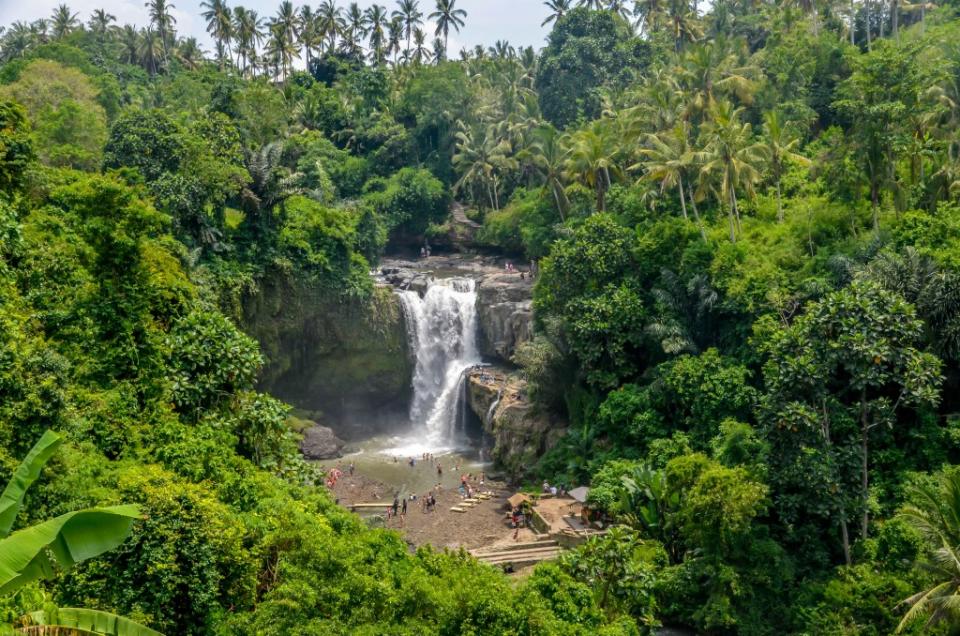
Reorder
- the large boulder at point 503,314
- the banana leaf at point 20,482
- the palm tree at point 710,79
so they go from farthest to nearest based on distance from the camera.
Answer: the palm tree at point 710,79 < the large boulder at point 503,314 < the banana leaf at point 20,482

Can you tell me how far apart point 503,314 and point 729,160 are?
15540 millimetres

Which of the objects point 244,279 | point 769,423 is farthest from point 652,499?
point 244,279

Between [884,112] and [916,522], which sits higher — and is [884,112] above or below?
above

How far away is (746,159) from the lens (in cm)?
3438

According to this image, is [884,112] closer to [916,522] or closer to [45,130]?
[916,522]

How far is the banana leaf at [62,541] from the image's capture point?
8539 millimetres

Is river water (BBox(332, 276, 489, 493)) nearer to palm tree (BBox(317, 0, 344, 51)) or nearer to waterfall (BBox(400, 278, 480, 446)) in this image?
waterfall (BBox(400, 278, 480, 446))

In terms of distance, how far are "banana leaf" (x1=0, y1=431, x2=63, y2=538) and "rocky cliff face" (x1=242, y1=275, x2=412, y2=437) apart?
1119 inches

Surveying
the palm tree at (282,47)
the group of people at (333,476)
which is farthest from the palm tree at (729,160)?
the palm tree at (282,47)

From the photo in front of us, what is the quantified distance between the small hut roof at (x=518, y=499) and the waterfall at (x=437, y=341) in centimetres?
1345

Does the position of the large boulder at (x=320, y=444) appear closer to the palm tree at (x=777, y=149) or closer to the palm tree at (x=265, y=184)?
the palm tree at (x=265, y=184)

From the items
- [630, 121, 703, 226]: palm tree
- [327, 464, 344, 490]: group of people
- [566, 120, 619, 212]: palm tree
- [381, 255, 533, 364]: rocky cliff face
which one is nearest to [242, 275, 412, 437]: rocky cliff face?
[381, 255, 533, 364]: rocky cliff face

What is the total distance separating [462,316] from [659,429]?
17614mm

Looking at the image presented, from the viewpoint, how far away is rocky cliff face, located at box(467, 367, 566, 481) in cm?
3575
